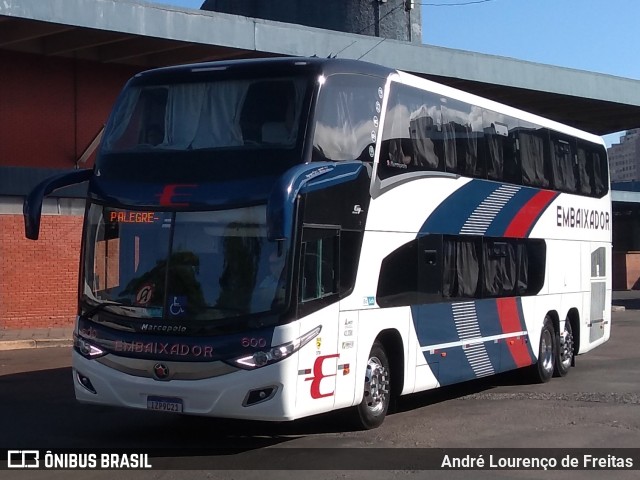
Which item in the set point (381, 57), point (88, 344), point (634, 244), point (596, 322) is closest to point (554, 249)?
point (596, 322)

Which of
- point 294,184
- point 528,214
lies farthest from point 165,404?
point 528,214

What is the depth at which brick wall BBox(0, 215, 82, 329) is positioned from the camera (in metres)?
23.4

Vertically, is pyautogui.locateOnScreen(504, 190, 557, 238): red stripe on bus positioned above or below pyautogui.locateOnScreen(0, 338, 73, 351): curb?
above

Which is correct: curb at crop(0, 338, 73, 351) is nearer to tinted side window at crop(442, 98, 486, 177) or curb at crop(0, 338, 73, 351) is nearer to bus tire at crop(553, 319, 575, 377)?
bus tire at crop(553, 319, 575, 377)

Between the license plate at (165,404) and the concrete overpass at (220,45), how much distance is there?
13.7 m

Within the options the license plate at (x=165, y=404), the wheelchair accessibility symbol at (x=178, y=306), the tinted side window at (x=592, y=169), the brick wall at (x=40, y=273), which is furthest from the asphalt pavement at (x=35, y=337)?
the wheelchair accessibility symbol at (x=178, y=306)

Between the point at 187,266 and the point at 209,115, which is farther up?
the point at 209,115

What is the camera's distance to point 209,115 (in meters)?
10.4

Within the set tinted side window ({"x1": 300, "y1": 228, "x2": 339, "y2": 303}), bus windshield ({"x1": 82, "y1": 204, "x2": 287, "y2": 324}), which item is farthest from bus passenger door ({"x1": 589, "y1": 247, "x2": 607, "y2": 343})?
bus windshield ({"x1": 82, "y1": 204, "x2": 287, "y2": 324})

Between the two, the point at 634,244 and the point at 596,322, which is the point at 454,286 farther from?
the point at 634,244

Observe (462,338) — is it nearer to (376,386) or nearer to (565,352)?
(376,386)

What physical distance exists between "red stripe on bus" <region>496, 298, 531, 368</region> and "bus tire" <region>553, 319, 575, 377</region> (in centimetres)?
140

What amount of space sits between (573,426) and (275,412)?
4.00m

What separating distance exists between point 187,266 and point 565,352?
916cm
